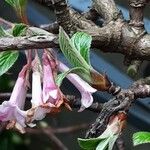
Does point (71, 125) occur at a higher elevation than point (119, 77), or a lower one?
lower

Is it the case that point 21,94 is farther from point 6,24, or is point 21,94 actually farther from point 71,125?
point 71,125

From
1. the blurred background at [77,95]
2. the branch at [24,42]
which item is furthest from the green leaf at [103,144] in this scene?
the blurred background at [77,95]

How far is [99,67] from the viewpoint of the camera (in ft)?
2.98

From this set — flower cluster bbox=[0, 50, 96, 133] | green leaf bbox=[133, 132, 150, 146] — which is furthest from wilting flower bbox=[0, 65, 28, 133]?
green leaf bbox=[133, 132, 150, 146]

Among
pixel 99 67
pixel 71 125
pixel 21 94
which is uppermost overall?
pixel 21 94

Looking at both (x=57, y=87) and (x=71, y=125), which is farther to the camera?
(x=71, y=125)

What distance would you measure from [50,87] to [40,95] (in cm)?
3

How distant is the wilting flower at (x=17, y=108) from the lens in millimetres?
501

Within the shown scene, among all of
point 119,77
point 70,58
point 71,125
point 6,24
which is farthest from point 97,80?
point 71,125

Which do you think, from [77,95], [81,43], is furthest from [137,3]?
[77,95]

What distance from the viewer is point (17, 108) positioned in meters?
0.50

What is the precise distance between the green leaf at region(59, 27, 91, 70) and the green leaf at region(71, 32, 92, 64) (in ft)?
0.04

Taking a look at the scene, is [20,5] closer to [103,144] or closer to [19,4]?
[19,4]

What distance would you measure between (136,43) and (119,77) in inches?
12.0
